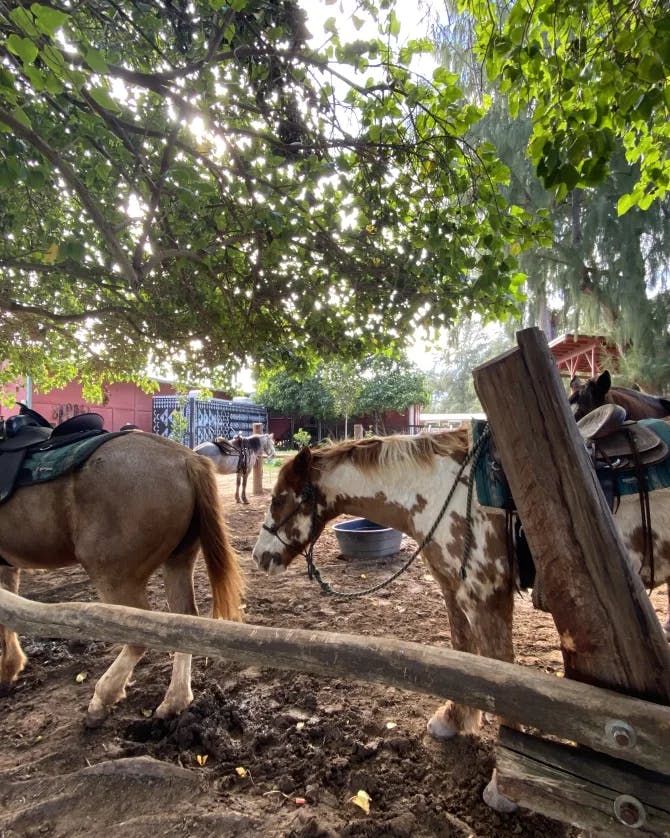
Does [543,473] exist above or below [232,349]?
below

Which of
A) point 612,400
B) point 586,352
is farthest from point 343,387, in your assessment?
point 612,400

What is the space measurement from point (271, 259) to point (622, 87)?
3046 mm

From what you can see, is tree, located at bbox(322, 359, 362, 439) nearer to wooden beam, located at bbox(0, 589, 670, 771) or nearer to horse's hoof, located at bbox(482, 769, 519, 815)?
horse's hoof, located at bbox(482, 769, 519, 815)

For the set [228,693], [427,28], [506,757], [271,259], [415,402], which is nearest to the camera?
[506,757]

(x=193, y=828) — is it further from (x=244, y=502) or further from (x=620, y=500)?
(x=244, y=502)

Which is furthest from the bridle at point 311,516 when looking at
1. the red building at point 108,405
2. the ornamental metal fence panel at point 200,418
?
the ornamental metal fence panel at point 200,418

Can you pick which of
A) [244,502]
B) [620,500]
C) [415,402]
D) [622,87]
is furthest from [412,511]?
[415,402]

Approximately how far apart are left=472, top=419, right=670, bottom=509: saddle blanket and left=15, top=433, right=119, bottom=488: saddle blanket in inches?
96.1

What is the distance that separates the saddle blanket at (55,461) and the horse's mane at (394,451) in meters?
1.50

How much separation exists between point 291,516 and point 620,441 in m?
1.88

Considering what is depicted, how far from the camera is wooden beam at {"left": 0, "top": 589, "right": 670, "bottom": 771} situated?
93 cm

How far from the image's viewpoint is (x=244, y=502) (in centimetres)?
1007

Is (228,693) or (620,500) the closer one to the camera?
(620,500)

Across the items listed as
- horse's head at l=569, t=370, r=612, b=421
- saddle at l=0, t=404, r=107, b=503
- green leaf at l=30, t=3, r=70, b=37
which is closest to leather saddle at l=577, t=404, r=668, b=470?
horse's head at l=569, t=370, r=612, b=421
